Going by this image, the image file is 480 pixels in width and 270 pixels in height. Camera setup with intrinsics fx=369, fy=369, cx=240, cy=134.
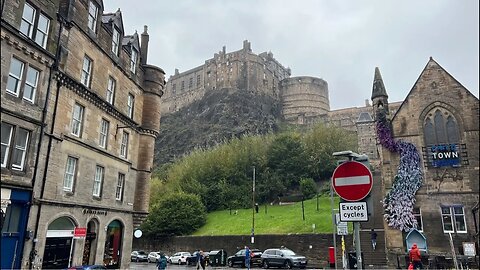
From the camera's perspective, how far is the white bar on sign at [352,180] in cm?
526

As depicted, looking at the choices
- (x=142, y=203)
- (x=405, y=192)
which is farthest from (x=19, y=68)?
(x=405, y=192)

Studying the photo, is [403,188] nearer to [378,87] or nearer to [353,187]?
[378,87]

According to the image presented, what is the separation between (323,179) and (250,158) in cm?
1263

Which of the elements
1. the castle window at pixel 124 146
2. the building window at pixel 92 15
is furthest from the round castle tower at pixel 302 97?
the building window at pixel 92 15

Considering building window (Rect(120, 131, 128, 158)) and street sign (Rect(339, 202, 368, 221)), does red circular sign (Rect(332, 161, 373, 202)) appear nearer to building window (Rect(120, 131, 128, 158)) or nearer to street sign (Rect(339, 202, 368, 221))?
street sign (Rect(339, 202, 368, 221))

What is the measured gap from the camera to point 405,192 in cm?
2678

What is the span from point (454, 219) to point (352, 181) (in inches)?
949

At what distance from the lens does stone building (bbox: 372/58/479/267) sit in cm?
2500

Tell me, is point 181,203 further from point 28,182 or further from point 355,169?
point 355,169

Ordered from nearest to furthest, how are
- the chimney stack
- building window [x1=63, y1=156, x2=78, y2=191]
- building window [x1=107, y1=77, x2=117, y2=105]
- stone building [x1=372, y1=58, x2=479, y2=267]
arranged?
1. building window [x1=63, y1=156, x2=78, y2=191]
2. building window [x1=107, y1=77, x2=117, y2=105]
3. stone building [x1=372, y1=58, x2=479, y2=267]
4. the chimney stack

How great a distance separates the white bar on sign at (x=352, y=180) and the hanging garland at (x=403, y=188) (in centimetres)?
2368

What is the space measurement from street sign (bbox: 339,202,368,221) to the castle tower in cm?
2581

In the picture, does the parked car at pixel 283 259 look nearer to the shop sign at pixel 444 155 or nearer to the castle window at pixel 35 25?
the shop sign at pixel 444 155

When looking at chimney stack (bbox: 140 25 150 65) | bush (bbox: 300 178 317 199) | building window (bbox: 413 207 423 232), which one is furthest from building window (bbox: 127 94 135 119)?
bush (bbox: 300 178 317 199)
